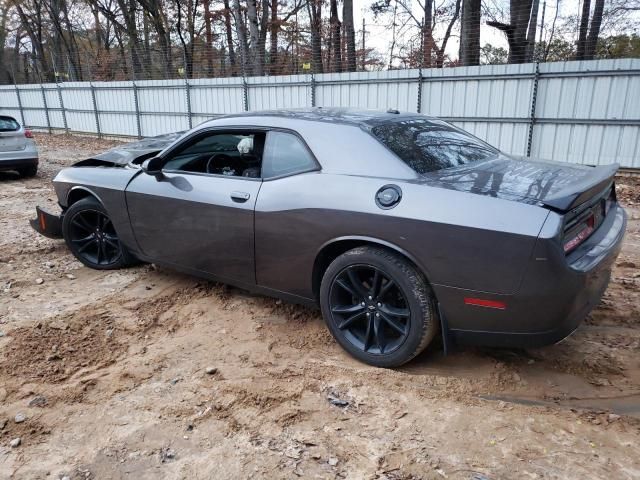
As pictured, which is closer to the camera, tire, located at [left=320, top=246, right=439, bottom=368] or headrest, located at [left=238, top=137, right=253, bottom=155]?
tire, located at [left=320, top=246, right=439, bottom=368]

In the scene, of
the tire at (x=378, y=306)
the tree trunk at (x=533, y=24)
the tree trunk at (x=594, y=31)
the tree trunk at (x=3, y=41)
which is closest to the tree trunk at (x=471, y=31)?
the tree trunk at (x=533, y=24)

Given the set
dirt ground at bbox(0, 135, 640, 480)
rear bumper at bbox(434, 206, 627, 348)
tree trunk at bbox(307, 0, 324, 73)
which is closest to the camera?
dirt ground at bbox(0, 135, 640, 480)

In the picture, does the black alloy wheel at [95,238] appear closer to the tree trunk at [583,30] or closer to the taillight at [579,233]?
the taillight at [579,233]

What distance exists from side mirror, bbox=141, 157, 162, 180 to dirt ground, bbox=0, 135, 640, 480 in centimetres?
109

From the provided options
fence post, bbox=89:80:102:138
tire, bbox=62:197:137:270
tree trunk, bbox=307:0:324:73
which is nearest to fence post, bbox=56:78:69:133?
fence post, bbox=89:80:102:138

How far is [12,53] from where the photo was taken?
3809 cm

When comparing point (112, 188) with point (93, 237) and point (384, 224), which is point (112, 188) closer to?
point (93, 237)

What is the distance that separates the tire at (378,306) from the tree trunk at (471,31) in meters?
10.8

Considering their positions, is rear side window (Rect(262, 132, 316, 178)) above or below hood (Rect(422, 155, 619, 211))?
above

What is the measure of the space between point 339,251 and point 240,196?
858mm

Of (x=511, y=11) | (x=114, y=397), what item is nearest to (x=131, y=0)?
(x=511, y=11)

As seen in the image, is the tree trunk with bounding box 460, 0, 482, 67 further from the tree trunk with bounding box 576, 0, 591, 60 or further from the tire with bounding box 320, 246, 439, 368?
the tire with bounding box 320, 246, 439, 368

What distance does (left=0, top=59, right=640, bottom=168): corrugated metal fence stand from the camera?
935 centimetres

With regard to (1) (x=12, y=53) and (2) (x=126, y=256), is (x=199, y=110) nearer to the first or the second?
(2) (x=126, y=256)
